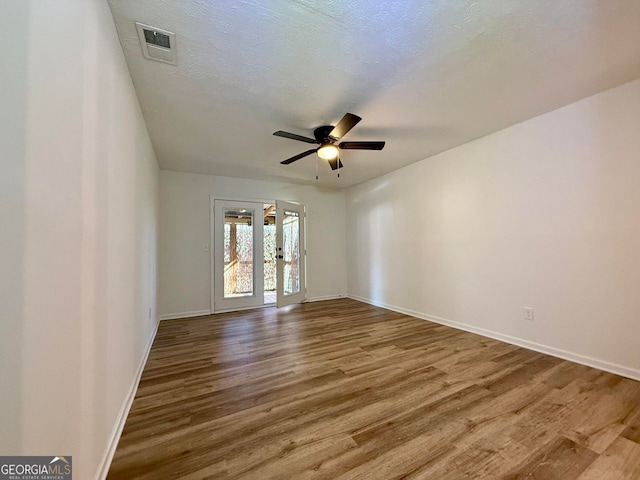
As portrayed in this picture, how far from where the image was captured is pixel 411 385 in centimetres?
213

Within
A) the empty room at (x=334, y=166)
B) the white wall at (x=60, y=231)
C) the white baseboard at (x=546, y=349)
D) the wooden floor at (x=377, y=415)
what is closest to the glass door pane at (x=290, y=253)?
the empty room at (x=334, y=166)

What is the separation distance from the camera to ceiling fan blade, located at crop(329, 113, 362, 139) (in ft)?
7.36

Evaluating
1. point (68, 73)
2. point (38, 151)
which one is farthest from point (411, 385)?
point (68, 73)

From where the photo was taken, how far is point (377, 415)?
1752 mm

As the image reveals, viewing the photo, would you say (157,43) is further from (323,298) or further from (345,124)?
(323,298)

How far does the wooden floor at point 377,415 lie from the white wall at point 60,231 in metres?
0.48

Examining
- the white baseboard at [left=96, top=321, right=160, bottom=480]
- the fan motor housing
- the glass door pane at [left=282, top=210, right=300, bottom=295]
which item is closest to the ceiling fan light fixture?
the fan motor housing

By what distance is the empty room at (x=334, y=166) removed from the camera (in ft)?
2.84

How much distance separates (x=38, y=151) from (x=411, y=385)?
8.33 feet

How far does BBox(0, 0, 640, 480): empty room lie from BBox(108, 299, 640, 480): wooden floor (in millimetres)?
17

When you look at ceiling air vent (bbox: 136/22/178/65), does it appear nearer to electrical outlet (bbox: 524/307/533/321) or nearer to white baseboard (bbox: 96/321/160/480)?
white baseboard (bbox: 96/321/160/480)

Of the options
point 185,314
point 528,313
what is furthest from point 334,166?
point 185,314

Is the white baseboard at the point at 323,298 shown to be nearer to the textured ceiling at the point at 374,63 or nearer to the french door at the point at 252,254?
the french door at the point at 252,254

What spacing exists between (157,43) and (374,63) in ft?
4.92
